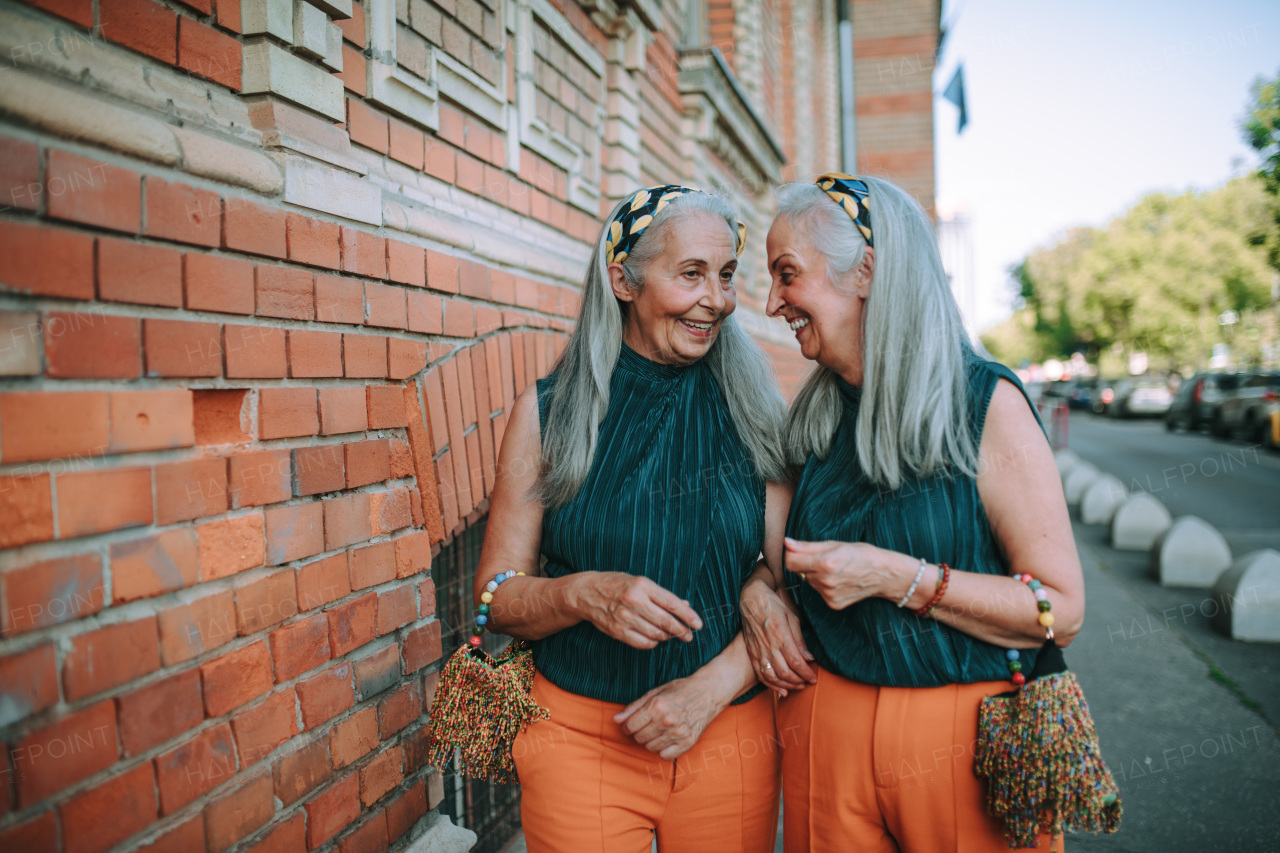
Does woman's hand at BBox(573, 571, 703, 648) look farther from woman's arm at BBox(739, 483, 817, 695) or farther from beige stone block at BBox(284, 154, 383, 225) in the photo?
beige stone block at BBox(284, 154, 383, 225)

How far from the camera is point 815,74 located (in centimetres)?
1310

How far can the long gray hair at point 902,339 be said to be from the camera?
1.76m

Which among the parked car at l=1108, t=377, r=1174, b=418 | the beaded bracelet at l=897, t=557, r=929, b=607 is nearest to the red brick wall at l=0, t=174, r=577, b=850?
the beaded bracelet at l=897, t=557, r=929, b=607

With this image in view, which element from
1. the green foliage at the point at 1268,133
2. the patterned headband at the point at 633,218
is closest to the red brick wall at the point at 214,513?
the patterned headband at the point at 633,218

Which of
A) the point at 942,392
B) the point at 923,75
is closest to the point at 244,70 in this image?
the point at 942,392

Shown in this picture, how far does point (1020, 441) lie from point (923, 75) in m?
18.1

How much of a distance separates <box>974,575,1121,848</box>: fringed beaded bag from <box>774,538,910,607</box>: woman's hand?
28 cm

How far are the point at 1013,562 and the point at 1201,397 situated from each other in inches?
1046

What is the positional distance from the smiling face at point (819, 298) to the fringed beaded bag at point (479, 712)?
1.06 meters

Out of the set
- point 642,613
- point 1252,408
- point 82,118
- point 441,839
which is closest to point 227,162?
point 82,118

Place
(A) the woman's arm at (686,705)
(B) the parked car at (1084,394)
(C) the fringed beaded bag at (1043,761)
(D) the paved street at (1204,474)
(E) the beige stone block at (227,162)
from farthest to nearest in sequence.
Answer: (B) the parked car at (1084,394)
(D) the paved street at (1204,474)
(A) the woman's arm at (686,705)
(C) the fringed beaded bag at (1043,761)
(E) the beige stone block at (227,162)

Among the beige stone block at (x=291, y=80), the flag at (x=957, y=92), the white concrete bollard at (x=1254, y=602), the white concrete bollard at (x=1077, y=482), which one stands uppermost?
the flag at (x=957, y=92)

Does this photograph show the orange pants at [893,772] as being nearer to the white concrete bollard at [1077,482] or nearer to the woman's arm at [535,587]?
the woman's arm at [535,587]

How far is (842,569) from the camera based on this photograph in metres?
1.69
